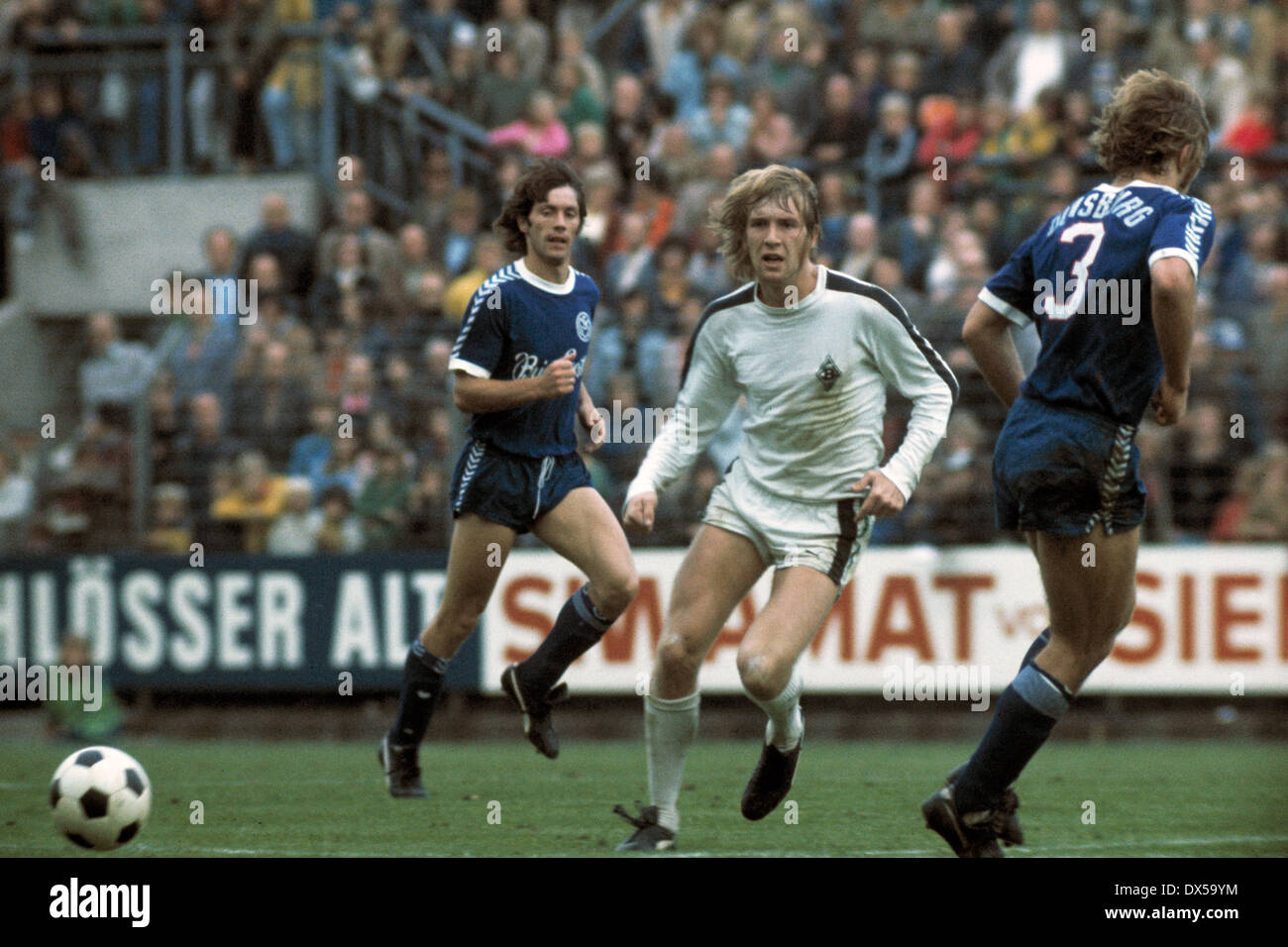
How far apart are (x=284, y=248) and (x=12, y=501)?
113 inches

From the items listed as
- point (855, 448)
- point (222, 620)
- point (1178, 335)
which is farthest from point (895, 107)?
point (1178, 335)

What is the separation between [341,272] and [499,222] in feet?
21.6

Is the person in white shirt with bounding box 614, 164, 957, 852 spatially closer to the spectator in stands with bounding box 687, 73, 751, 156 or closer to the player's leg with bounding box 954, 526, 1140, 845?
the player's leg with bounding box 954, 526, 1140, 845

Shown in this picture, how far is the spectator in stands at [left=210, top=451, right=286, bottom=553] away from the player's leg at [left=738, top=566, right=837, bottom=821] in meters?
7.48

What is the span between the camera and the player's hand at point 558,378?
24.8 ft

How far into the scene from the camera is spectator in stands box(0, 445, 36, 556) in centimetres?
1433

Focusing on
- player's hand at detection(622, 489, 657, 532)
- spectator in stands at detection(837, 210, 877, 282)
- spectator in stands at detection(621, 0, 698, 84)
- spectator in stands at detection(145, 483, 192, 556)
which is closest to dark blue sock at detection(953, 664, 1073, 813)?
player's hand at detection(622, 489, 657, 532)

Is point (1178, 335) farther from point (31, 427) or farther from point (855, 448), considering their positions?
point (31, 427)

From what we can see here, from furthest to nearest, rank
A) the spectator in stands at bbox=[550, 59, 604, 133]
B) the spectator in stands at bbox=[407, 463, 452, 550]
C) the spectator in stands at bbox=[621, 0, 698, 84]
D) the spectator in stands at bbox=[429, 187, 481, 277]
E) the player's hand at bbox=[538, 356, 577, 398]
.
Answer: the spectator in stands at bbox=[621, 0, 698, 84]
the spectator in stands at bbox=[550, 59, 604, 133]
the spectator in stands at bbox=[429, 187, 481, 277]
the spectator in stands at bbox=[407, 463, 452, 550]
the player's hand at bbox=[538, 356, 577, 398]

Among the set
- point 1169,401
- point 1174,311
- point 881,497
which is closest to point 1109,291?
point 1174,311

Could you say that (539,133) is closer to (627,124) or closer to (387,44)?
(627,124)

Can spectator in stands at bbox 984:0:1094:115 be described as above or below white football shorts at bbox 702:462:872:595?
above

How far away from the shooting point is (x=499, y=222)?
26.7ft

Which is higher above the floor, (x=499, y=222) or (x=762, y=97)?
(x=762, y=97)
